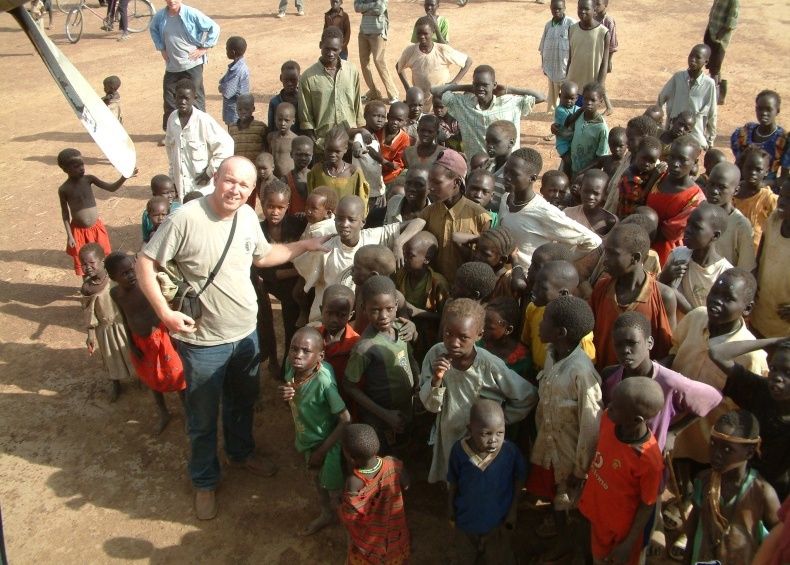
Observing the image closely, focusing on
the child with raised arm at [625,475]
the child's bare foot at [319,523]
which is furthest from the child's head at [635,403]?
the child's bare foot at [319,523]

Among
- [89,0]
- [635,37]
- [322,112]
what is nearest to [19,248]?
[322,112]

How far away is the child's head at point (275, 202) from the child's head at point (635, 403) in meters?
2.60

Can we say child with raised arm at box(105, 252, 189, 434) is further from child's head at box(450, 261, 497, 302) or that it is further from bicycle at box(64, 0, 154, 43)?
bicycle at box(64, 0, 154, 43)

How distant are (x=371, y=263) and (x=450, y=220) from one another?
64 cm

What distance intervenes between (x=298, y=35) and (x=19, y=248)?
26.3 feet

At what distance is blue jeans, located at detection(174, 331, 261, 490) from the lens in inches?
149

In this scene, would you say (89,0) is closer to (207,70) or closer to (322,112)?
(207,70)

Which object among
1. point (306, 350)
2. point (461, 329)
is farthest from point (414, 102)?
point (461, 329)

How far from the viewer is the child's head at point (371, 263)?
3996 mm

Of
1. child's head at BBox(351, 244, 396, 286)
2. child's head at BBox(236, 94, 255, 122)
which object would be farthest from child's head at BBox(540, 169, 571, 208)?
child's head at BBox(236, 94, 255, 122)

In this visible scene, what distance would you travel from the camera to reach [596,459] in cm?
306

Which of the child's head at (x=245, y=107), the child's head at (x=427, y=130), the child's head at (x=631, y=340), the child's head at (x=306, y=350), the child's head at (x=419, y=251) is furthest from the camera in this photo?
the child's head at (x=245, y=107)

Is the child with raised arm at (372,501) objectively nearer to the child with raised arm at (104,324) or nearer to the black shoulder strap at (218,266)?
the black shoulder strap at (218,266)

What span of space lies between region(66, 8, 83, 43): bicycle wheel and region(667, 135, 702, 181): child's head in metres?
13.1
